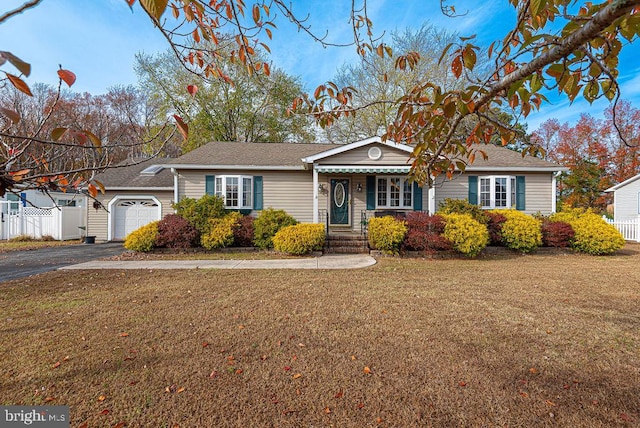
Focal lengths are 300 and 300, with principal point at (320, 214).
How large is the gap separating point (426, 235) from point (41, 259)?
12.2m

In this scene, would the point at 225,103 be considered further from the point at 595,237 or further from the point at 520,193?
the point at 595,237

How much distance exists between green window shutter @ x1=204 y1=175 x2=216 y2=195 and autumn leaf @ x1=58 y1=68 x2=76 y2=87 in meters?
11.8

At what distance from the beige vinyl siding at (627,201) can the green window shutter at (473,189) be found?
13468 mm

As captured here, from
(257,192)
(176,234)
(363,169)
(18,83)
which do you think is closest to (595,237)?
(363,169)

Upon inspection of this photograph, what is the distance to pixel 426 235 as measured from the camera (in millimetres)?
9500

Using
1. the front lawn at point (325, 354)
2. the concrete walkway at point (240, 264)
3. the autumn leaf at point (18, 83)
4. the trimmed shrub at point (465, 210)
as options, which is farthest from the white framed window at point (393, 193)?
the autumn leaf at point (18, 83)

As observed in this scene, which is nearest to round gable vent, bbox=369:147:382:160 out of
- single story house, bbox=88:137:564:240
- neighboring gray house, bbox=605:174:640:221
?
single story house, bbox=88:137:564:240

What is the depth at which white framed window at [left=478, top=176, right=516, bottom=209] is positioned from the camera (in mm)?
12836

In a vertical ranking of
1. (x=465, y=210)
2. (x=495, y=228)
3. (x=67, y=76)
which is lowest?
(x=495, y=228)

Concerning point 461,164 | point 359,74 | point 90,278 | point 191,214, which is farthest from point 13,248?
point 359,74

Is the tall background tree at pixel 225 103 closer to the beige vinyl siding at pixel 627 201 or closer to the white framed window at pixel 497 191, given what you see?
the white framed window at pixel 497 191

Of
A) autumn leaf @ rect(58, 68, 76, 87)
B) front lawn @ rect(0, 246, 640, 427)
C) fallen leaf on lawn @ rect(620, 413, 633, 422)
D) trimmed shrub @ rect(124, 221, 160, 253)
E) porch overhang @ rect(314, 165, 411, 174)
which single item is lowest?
fallen leaf on lawn @ rect(620, 413, 633, 422)

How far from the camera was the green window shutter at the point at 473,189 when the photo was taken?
1291 centimetres

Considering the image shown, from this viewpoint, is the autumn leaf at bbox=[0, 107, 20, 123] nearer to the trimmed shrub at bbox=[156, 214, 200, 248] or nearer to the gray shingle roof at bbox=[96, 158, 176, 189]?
the trimmed shrub at bbox=[156, 214, 200, 248]
